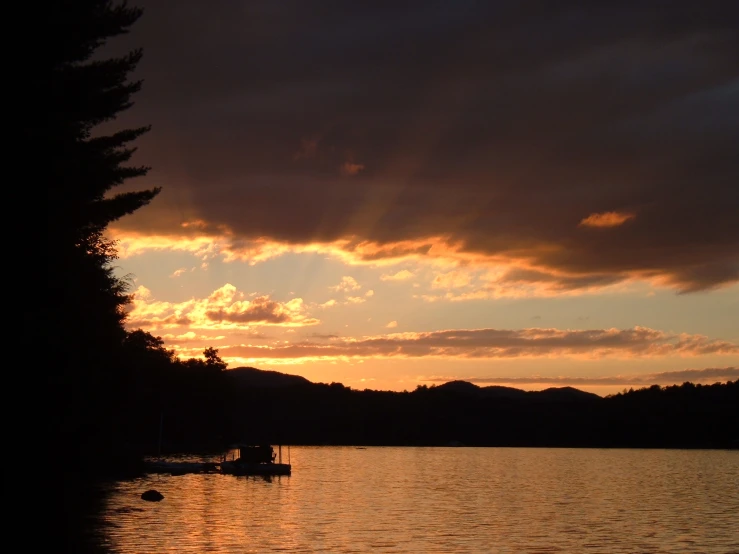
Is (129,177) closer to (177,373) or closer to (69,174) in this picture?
(69,174)

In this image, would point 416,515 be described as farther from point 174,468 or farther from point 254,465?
point 174,468

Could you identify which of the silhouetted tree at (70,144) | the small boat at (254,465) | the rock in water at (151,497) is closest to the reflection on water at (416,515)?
the rock in water at (151,497)

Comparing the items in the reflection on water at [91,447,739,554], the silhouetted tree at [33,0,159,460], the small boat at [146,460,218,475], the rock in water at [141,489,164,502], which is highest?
the silhouetted tree at [33,0,159,460]

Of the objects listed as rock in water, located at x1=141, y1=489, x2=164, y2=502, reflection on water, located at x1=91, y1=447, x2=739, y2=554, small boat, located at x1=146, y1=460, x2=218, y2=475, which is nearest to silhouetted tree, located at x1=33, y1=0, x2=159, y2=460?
reflection on water, located at x1=91, y1=447, x2=739, y2=554

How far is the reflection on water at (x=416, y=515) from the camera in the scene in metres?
51.0

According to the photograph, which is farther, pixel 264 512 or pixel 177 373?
pixel 177 373

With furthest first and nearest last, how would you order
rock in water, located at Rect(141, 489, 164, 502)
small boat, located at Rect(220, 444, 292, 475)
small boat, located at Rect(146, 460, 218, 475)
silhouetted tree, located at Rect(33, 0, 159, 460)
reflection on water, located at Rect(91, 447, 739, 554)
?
small boat, located at Rect(220, 444, 292, 475) → small boat, located at Rect(146, 460, 218, 475) → rock in water, located at Rect(141, 489, 164, 502) → reflection on water, located at Rect(91, 447, 739, 554) → silhouetted tree, located at Rect(33, 0, 159, 460)

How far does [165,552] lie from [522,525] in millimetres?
29999

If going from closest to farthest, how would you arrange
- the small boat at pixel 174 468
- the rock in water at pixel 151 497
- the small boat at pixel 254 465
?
the rock in water at pixel 151 497, the small boat at pixel 174 468, the small boat at pixel 254 465

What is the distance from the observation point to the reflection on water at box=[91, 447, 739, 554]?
5103 cm

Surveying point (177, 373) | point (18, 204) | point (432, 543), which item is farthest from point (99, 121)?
point (177, 373)

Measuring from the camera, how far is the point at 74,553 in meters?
38.4

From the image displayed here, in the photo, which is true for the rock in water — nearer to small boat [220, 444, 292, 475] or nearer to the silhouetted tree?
the silhouetted tree

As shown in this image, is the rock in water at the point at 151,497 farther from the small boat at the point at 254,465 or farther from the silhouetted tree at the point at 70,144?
the small boat at the point at 254,465
